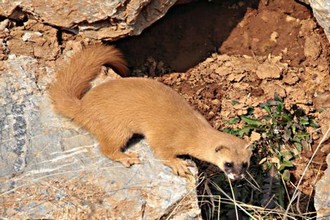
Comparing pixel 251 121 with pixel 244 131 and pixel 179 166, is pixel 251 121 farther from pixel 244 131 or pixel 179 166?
pixel 179 166

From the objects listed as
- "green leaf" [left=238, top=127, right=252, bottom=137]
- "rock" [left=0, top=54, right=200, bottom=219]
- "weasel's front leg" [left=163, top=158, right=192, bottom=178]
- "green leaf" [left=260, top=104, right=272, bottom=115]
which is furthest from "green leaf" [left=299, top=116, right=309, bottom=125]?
"rock" [left=0, top=54, right=200, bottom=219]

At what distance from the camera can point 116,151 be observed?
16.2 ft

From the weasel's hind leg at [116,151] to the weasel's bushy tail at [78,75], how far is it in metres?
0.29

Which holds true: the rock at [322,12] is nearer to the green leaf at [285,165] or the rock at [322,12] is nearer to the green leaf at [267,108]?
the green leaf at [267,108]

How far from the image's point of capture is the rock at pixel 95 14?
16.9ft

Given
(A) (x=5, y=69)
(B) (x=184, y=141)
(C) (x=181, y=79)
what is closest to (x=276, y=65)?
(C) (x=181, y=79)

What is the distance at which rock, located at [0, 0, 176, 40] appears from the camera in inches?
203

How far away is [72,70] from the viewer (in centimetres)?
518

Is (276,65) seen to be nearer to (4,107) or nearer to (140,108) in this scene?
(140,108)

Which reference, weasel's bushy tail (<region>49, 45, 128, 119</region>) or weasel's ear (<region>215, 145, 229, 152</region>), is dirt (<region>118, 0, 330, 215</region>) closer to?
weasel's bushy tail (<region>49, 45, 128, 119</region>)

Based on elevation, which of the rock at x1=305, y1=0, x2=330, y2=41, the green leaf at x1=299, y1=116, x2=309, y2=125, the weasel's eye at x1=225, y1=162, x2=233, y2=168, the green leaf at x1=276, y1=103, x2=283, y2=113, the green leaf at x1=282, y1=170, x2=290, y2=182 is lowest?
the green leaf at x1=282, y1=170, x2=290, y2=182

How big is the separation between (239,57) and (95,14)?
132 cm

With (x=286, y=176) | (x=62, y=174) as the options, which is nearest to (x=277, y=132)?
(x=286, y=176)

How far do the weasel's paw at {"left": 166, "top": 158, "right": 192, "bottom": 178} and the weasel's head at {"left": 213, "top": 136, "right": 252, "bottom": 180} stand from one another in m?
0.23
